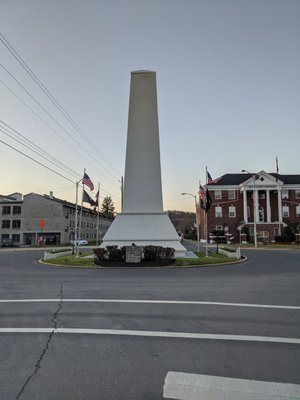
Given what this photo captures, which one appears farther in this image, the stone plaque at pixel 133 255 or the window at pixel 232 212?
the window at pixel 232 212

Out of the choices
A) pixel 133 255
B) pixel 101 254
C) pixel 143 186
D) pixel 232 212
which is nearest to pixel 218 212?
pixel 232 212

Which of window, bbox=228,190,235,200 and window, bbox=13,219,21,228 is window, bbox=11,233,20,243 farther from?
window, bbox=228,190,235,200

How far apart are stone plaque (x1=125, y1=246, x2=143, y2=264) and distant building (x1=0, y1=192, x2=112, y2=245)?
51536mm

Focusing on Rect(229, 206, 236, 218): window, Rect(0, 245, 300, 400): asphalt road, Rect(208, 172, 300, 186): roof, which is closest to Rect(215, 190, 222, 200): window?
Rect(208, 172, 300, 186): roof

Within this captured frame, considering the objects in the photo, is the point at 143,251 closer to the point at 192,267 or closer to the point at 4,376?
the point at 192,267

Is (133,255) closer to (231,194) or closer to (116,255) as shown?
(116,255)

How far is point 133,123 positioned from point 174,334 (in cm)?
2118

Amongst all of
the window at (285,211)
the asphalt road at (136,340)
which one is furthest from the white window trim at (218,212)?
the asphalt road at (136,340)

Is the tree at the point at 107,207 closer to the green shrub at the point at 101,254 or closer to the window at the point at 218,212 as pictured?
the window at the point at 218,212

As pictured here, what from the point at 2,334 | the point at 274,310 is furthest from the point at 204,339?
the point at 2,334

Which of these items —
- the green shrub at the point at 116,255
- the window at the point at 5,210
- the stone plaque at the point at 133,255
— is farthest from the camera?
the window at the point at 5,210

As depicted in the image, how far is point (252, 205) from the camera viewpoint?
62531 millimetres

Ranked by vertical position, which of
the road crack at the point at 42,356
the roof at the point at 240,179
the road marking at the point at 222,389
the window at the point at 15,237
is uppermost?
the roof at the point at 240,179

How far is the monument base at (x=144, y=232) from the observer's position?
79.4ft
